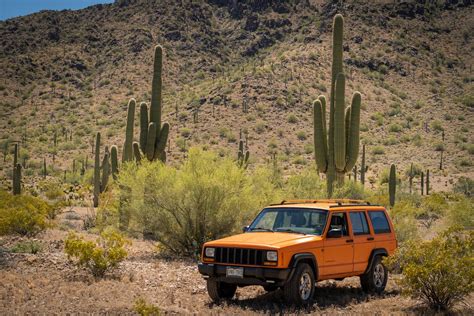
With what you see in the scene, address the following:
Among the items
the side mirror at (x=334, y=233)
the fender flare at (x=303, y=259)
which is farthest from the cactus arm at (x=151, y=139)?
the fender flare at (x=303, y=259)

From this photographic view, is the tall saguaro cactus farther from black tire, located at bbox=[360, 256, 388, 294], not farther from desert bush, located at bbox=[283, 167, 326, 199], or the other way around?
black tire, located at bbox=[360, 256, 388, 294]

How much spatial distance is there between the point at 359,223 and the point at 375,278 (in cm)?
113

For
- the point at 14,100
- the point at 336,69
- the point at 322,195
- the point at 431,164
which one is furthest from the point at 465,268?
the point at 14,100

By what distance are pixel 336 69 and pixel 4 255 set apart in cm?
1335

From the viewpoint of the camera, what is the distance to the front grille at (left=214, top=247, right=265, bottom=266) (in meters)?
9.54

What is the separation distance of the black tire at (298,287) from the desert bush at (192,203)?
20.3 feet

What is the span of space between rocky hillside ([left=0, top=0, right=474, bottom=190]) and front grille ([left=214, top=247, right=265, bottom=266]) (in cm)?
3890

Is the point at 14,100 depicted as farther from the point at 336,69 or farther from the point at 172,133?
the point at 336,69

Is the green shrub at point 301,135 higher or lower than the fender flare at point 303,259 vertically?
higher

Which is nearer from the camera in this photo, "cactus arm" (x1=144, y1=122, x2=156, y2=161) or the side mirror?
the side mirror

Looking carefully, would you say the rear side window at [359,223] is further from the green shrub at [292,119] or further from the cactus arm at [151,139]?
the green shrub at [292,119]

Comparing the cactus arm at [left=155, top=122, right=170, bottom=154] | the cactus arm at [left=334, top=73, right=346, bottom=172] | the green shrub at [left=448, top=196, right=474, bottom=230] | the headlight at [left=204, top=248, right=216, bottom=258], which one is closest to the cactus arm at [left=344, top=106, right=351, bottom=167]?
the cactus arm at [left=334, top=73, right=346, bottom=172]

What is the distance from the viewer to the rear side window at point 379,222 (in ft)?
38.3

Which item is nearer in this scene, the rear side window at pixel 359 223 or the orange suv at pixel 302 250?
the orange suv at pixel 302 250
